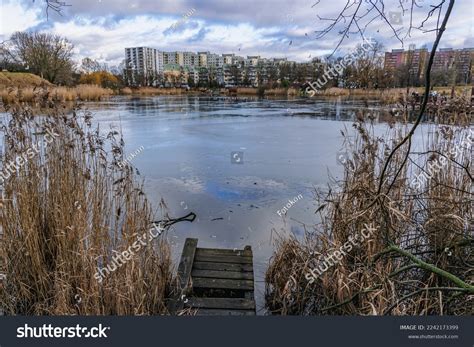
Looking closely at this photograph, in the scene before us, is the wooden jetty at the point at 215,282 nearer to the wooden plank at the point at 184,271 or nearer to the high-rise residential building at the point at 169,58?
the wooden plank at the point at 184,271

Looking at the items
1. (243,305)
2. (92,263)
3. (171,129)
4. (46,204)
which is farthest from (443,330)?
(171,129)

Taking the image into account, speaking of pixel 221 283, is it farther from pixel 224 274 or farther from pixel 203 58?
pixel 203 58

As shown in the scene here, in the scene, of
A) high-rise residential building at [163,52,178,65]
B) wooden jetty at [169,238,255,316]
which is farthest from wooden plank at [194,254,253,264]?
high-rise residential building at [163,52,178,65]

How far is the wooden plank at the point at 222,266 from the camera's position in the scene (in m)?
3.42

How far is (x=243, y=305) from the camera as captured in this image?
2908mm

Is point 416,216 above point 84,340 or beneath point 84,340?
above

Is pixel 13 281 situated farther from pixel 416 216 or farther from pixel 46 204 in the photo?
pixel 416 216

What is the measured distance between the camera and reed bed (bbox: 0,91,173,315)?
2.66m

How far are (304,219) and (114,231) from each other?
2366 mm

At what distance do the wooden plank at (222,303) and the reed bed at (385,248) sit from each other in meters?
0.34

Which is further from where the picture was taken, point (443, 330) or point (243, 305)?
point (243, 305)

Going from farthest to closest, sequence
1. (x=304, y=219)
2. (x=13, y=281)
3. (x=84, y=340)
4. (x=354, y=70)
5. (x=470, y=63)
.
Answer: (x=354, y=70)
(x=304, y=219)
(x=470, y=63)
(x=13, y=281)
(x=84, y=340)

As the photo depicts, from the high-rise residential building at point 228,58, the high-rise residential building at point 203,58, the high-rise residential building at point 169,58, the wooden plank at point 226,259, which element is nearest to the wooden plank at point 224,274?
the wooden plank at point 226,259

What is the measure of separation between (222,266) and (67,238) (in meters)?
1.37
